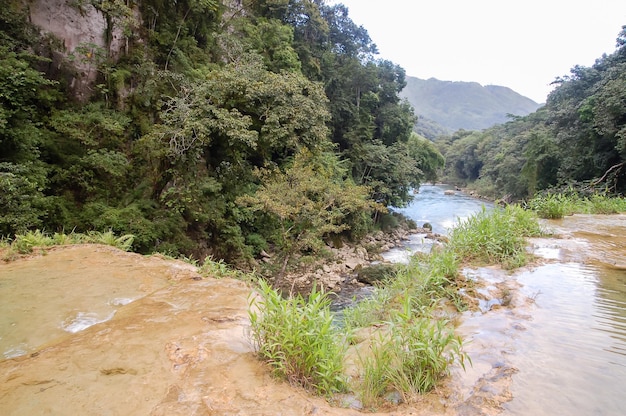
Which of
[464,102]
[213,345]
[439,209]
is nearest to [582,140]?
[439,209]

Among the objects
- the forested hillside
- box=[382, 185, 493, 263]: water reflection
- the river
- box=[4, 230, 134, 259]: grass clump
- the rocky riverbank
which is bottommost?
the rocky riverbank

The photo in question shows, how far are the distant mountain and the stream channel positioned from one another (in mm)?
149894

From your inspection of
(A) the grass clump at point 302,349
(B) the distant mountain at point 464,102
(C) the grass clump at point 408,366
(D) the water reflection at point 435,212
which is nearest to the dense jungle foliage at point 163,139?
(A) the grass clump at point 302,349

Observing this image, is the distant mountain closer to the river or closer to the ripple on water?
the river

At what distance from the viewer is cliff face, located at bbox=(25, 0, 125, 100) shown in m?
9.17

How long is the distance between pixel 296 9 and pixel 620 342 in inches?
846

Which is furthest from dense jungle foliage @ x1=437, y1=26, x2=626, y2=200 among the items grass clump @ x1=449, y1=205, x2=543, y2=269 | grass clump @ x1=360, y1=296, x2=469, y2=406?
grass clump @ x1=360, y1=296, x2=469, y2=406

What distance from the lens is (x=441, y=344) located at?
2.37 m

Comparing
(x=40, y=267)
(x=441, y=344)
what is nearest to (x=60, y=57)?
(x=40, y=267)

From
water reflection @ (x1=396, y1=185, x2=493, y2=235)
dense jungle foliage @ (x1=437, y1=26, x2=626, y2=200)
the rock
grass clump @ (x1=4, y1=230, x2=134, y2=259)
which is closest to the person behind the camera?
grass clump @ (x1=4, y1=230, x2=134, y2=259)

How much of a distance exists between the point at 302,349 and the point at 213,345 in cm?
82

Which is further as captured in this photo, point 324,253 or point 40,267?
point 324,253

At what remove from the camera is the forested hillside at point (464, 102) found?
14425 centimetres

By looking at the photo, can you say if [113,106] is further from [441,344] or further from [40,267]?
[441,344]
